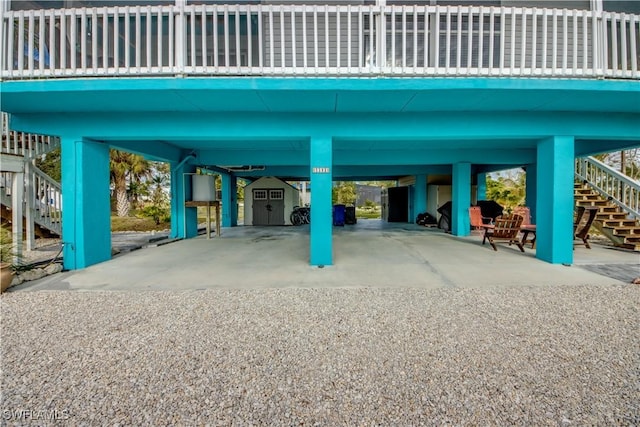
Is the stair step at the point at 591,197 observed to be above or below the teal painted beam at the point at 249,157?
below

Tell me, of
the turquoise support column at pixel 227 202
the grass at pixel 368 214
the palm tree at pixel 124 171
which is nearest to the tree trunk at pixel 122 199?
the palm tree at pixel 124 171

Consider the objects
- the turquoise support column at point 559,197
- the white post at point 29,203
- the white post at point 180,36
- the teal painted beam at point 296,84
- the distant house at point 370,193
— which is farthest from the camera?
the distant house at point 370,193

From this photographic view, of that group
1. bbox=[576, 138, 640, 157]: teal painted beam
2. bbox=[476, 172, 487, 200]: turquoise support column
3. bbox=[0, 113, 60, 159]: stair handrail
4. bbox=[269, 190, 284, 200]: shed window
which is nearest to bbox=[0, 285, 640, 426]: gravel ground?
bbox=[0, 113, 60, 159]: stair handrail

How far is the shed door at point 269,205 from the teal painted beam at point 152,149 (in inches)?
272

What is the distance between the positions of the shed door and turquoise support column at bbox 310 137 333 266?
10.8 meters

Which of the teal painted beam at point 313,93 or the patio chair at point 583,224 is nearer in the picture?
the teal painted beam at point 313,93

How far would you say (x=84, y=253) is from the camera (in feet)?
18.2

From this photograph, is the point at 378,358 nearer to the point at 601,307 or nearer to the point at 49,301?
the point at 601,307

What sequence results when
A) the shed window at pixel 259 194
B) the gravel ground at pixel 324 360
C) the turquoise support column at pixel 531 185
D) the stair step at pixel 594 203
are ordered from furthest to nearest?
the shed window at pixel 259 194 < the turquoise support column at pixel 531 185 < the stair step at pixel 594 203 < the gravel ground at pixel 324 360

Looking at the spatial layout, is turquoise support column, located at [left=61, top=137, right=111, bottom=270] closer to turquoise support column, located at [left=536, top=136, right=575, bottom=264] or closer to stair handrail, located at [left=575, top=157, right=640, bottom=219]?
turquoise support column, located at [left=536, top=136, right=575, bottom=264]

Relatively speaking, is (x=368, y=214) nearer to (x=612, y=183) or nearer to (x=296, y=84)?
(x=612, y=183)

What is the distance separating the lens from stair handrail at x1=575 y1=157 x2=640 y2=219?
819 centimetres

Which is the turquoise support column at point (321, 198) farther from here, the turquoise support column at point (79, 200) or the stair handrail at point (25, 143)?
the stair handrail at point (25, 143)

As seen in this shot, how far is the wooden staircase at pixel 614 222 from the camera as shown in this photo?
7613 millimetres
